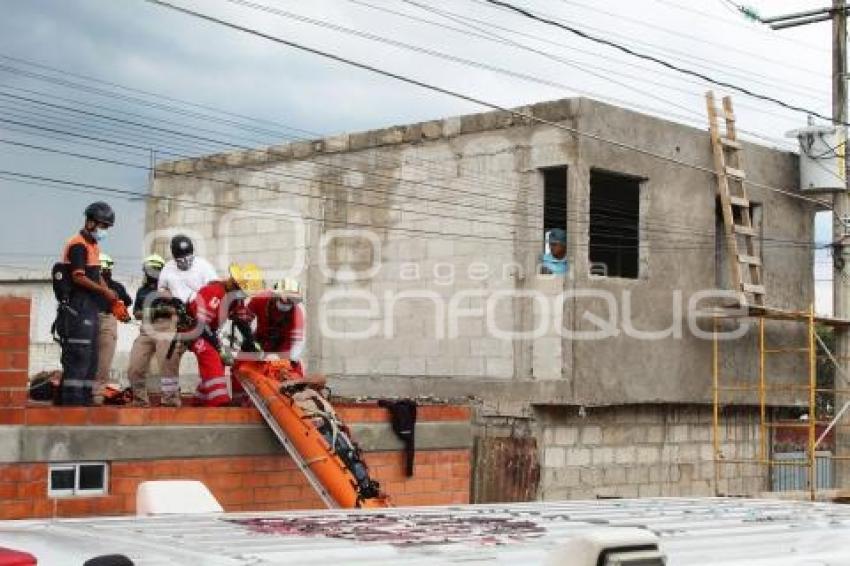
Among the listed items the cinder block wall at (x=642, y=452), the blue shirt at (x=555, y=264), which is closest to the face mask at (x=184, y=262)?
the cinder block wall at (x=642, y=452)

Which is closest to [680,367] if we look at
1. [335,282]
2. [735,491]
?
[735,491]

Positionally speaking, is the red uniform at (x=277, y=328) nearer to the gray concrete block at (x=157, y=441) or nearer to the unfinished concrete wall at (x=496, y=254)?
the gray concrete block at (x=157, y=441)

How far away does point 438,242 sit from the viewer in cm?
1720

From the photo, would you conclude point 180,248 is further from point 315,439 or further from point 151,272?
point 315,439

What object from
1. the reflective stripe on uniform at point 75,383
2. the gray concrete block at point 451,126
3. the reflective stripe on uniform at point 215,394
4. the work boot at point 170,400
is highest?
the gray concrete block at point 451,126

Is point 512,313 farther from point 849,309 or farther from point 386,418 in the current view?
point 849,309

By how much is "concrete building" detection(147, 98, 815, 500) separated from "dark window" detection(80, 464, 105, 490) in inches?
258

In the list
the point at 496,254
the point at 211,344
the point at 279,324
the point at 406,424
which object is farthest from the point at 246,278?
the point at 496,254

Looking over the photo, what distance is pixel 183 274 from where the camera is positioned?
37.6 ft

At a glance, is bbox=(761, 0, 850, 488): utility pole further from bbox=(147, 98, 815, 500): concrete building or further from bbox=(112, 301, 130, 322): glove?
bbox=(112, 301, 130, 322): glove

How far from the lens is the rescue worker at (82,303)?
9.52 m

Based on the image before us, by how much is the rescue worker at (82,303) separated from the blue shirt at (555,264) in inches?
292

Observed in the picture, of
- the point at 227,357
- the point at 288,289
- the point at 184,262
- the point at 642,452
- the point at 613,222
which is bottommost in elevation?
the point at 642,452

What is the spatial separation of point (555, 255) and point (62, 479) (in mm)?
8929
